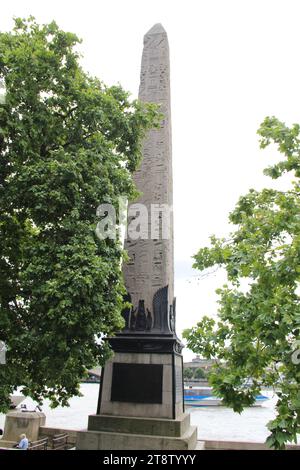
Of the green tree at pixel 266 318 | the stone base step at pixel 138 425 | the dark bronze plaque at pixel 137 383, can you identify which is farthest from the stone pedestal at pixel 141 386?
the green tree at pixel 266 318

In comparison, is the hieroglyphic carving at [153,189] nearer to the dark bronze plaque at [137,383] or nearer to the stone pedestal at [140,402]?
the stone pedestal at [140,402]

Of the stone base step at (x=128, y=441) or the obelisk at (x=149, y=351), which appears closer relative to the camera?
the stone base step at (x=128, y=441)

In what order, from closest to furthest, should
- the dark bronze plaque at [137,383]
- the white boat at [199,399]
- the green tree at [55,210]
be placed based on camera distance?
the green tree at [55,210] → the dark bronze plaque at [137,383] → the white boat at [199,399]

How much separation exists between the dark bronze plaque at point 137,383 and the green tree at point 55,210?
1320 millimetres

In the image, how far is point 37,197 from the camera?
26.9ft

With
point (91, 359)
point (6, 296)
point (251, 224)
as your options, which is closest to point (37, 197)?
point (6, 296)

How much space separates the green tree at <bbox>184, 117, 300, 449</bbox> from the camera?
5.38 meters

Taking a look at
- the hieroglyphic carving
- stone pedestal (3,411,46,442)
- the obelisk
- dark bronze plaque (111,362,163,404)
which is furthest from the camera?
stone pedestal (3,411,46,442)

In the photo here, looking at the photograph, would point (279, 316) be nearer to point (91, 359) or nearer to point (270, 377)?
point (270, 377)

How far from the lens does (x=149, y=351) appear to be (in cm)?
1049

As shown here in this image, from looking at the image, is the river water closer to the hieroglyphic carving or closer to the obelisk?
the obelisk

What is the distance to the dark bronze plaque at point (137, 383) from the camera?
10141 millimetres

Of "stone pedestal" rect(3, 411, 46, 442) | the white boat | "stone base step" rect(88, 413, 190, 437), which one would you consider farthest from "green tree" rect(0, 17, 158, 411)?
the white boat
